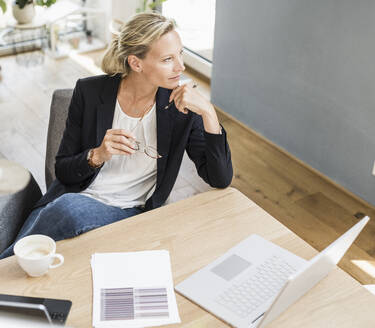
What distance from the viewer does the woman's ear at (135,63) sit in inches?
69.8

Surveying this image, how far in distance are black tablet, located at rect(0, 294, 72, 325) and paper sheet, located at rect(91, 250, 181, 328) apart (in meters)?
0.07

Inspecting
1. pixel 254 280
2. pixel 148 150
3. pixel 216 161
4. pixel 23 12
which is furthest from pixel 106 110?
pixel 23 12

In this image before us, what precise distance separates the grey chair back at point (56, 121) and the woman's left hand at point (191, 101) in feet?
1.63

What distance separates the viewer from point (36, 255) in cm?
133

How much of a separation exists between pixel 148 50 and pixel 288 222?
4.52 ft

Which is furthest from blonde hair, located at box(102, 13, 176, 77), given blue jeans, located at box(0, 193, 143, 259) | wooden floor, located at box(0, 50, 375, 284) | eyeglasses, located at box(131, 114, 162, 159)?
wooden floor, located at box(0, 50, 375, 284)

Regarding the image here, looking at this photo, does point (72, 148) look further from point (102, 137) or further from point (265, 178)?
point (265, 178)

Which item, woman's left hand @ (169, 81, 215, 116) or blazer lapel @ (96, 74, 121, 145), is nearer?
woman's left hand @ (169, 81, 215, 116)

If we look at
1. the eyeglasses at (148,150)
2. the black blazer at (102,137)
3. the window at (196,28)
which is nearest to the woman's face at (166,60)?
the black blazer at (102,137)

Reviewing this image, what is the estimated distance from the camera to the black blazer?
5.92ft

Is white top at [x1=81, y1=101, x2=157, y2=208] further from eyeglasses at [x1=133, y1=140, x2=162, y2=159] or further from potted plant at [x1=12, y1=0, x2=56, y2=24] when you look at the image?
potted plant at [x1=12, y1=0, x2=56, y2=24]

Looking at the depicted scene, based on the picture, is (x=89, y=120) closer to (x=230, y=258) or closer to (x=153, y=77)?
(x=153, y=77)

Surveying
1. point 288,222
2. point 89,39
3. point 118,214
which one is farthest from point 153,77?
point 89,39

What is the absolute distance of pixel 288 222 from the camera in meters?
2.77
